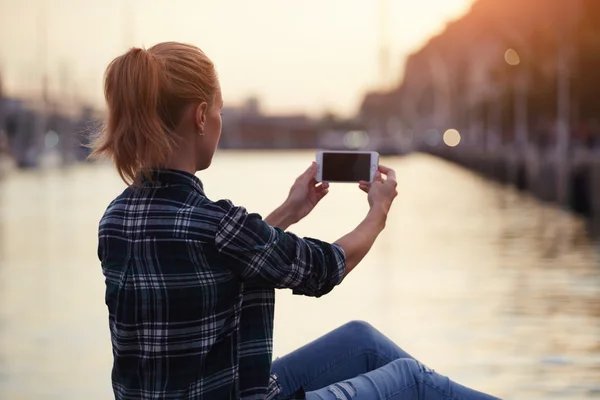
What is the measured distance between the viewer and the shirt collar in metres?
2.90

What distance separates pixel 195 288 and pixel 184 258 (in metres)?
0.07

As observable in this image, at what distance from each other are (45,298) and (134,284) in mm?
8473

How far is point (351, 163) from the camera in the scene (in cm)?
344

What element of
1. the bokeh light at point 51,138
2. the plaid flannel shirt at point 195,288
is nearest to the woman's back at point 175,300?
the plaid flannel shirt at point 195,288

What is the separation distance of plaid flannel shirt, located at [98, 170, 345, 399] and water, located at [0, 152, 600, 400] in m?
3.73

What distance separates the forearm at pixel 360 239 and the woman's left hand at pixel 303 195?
0.36 meters

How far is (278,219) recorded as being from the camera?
352 cm

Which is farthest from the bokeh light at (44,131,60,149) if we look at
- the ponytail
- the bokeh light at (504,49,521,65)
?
the ponytail

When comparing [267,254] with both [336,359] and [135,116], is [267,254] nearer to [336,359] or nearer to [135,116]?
[135,116]

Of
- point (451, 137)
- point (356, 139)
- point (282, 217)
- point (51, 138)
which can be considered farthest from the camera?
point (356, 139)

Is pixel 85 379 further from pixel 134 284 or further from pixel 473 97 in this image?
pixel 473 97

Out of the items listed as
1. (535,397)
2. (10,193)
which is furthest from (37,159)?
(535,397)

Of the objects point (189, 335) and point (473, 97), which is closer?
point (189, 335)

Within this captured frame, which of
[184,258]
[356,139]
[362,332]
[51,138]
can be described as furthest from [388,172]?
[356,139]
